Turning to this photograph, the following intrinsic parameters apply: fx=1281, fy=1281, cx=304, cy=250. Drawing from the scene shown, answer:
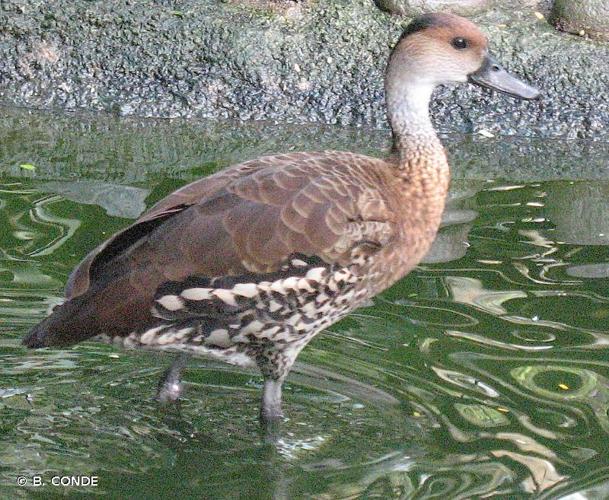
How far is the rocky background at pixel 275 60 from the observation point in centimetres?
927

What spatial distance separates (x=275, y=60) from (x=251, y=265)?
187 inches

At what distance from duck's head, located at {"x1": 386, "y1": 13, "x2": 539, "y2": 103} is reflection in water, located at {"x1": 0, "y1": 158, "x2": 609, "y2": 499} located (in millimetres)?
1203

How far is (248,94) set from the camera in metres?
9.34

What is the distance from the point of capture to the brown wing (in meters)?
4.90

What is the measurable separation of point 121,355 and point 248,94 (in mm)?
3852

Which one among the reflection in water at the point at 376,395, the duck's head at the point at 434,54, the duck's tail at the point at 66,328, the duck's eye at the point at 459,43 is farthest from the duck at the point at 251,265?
the duck's eye at the point at 459,43

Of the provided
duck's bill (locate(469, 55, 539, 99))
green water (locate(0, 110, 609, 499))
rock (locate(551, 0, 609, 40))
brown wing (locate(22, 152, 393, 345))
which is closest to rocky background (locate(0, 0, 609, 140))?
rock (locate(551, 0, 609, 40))

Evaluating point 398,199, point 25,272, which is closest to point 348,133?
point 25,272

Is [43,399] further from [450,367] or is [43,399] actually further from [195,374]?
[450,367]

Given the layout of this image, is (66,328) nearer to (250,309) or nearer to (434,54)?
(250,309)

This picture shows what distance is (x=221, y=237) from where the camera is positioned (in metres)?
4.92

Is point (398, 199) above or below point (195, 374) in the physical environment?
above

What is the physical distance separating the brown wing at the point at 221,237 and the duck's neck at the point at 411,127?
0.39 m

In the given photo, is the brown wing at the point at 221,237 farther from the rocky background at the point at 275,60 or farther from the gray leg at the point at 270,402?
the rocky background at the point at 275,60
